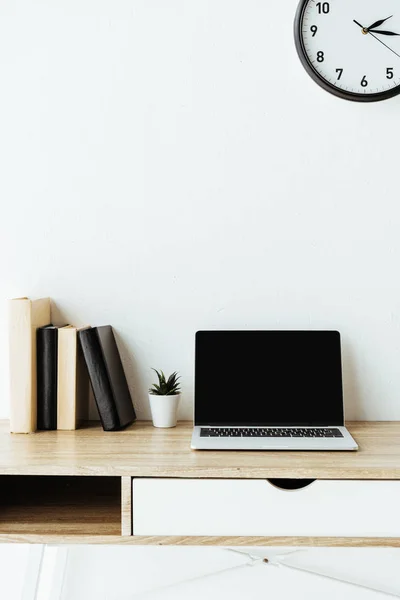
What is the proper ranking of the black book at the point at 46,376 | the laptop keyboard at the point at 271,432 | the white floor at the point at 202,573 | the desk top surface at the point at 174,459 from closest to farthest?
the desk top surface at the point at 174,459, the laptop keyboard at the point at 271,432, the black book at the point at 46,376, the white floor at the point at 202,573

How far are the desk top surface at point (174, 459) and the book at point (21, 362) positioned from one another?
1.7 inches

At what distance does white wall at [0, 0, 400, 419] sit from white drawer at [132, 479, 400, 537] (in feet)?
1.32

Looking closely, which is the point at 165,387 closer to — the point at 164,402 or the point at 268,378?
the point at 164,402

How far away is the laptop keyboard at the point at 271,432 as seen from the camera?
1428 mm

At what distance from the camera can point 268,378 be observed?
60.5 inches

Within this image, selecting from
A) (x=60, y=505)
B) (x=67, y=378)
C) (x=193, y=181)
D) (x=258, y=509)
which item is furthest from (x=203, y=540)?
(x=193, y=181)

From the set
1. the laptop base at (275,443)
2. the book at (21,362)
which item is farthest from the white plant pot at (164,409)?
the book at (21,362)

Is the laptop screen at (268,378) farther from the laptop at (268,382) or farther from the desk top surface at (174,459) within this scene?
the desk top surface at (174,459)

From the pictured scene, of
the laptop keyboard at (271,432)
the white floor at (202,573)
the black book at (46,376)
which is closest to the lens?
the laptop keyboard at (271,432)

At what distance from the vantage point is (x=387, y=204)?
5.29 ft

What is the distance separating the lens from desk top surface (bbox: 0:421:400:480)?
1248 mm

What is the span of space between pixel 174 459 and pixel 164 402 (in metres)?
0.26

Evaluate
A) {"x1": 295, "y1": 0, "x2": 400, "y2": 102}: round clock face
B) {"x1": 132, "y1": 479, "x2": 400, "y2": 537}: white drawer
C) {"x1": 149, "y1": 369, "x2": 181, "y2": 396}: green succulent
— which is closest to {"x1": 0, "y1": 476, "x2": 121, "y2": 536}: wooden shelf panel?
{"x1": 132, "y1": 479, "x2": 400, "y2": 537}: white drawer

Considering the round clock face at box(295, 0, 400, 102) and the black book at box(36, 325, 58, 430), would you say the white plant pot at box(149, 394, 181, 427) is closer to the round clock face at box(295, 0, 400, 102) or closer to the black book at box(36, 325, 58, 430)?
the black book at box(36, 325, 58, 430)
